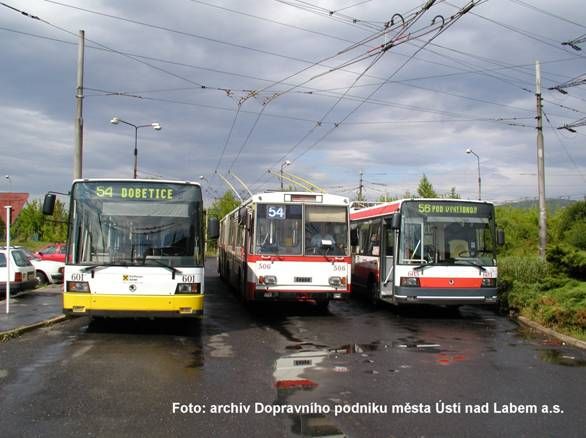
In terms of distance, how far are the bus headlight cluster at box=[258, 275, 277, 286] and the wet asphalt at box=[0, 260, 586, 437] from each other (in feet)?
5.45

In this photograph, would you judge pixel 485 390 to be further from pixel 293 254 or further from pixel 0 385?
pixel 293 254

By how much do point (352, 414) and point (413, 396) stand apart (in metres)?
1.18

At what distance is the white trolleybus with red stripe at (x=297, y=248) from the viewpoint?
50.8 ft

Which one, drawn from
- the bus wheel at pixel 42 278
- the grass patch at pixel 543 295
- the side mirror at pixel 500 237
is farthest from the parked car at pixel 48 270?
the side mirror at pixel 500 237

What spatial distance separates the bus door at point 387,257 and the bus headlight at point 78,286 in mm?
7793

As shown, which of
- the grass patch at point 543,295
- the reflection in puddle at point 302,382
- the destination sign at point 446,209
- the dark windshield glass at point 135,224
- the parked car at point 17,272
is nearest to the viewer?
the reflection in puddle at point 302,382

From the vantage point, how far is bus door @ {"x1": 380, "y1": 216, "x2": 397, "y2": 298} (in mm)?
16328

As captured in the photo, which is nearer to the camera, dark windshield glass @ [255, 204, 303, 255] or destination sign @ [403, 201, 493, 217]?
dark windshield glass @ [255, 204, 303, 255]

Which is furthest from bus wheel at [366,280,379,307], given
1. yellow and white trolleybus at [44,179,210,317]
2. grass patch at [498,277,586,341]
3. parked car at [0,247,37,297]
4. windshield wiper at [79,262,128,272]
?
parked car at [0,247,37,297]

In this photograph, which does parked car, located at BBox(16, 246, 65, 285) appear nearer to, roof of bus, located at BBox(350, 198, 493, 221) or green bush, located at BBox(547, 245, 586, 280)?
roof of bus, located at BBox(350, 198, 493, 221)

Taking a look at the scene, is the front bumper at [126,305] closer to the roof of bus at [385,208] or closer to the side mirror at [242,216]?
the side mirror at [242,216]

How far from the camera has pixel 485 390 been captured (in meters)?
7.84

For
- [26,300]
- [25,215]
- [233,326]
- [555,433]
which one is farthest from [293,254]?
[25,215]

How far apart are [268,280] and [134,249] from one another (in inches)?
181
